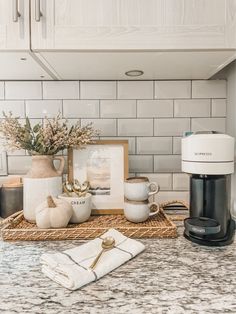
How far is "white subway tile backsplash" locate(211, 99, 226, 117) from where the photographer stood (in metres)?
1.12

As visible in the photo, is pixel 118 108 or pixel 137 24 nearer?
pixel 137 24

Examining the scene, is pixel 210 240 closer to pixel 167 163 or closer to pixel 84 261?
pixel 84 261

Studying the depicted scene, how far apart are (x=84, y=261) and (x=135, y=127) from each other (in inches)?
25.0

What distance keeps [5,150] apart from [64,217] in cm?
48

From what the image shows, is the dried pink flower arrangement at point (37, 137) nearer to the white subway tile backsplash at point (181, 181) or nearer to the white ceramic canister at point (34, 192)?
the white ceramic canister at point (34, 192)

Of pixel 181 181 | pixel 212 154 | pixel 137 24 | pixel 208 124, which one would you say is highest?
pixel 137 24

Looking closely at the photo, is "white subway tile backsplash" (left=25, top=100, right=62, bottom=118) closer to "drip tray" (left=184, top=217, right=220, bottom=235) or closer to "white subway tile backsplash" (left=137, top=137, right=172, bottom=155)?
"white subway tile backsplash" (left=137, top=137, right=172, bottom=155)

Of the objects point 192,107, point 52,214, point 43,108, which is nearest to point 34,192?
point 52,214

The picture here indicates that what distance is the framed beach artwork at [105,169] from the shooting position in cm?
99

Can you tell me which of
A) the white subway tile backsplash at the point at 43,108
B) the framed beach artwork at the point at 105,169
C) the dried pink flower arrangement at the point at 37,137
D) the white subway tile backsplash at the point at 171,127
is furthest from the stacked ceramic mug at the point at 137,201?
the white subway tile backsplash at the point at 43,108

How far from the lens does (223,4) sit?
0.75 meters

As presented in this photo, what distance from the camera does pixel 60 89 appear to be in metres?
1.12

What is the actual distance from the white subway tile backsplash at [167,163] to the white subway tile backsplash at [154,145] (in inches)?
0.8

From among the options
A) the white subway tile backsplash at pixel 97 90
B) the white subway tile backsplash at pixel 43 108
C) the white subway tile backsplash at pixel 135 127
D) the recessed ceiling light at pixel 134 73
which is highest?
the recessed ceiling light at pixel 134 73
